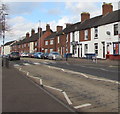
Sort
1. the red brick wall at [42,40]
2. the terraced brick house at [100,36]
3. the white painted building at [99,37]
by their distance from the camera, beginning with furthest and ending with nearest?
the red brick wall at [42,40] < the white painted building at [99,37] < the terraced brick house at [100,36]

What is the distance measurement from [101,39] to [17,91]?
1231 inches

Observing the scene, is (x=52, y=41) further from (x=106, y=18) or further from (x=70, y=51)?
(x=106, y=18)

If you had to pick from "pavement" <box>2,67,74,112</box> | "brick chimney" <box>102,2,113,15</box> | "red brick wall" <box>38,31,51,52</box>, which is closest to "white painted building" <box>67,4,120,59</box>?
"brick chimney" <box>102,2,113,15</box>

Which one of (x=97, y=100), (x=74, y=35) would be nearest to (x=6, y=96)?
(x=97, y=100)

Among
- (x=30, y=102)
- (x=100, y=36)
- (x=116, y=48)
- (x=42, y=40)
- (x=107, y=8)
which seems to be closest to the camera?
(x=30, y=102)

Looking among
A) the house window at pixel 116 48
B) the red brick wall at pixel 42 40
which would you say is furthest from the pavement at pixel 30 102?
the red brick wall at pixel 42 40

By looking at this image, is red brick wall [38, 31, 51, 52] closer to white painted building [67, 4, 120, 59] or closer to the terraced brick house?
the terraced brick house

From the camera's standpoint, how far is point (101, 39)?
39000mm

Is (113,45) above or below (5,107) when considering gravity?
above

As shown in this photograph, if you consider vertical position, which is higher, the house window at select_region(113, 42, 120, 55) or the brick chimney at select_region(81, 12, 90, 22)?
the brick chimney at select_region(81, 12, 90, 22)

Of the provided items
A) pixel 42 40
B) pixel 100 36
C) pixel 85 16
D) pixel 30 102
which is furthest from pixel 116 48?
pixel 42 40

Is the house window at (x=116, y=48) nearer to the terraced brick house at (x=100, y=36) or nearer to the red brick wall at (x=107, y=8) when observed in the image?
the terraced brick house at (x=100, y=36)

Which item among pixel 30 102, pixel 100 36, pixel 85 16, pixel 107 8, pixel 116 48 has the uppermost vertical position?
pixel 107 8

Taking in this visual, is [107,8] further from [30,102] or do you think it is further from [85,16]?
[30,102]
